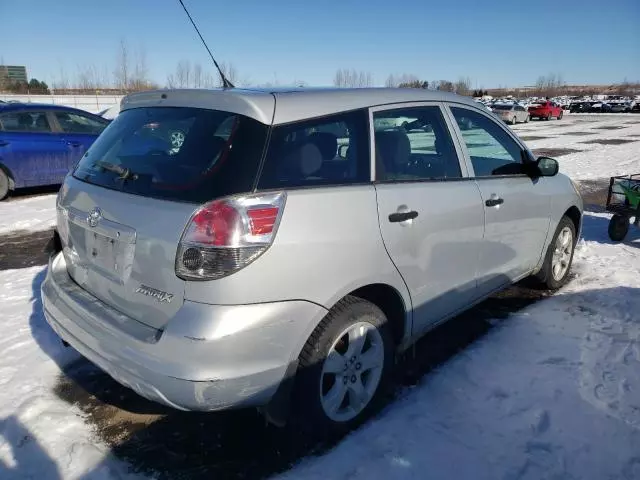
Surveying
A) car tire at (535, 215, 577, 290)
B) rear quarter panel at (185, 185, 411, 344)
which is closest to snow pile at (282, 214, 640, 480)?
car tire at (535, 215, 577, 290)

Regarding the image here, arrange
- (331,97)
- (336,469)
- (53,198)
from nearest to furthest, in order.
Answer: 1. (336,469)
2. (331,97)
3. (53,198)

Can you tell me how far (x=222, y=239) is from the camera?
6.96 feet

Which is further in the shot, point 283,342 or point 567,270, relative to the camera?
point 567,270

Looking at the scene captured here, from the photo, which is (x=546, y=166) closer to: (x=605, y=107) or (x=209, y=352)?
(x=209, y=352)

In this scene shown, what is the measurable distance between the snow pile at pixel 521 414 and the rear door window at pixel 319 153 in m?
1.38

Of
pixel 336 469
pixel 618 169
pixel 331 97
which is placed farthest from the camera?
pixel 618 169

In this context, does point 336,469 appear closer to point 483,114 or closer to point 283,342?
point 283,342

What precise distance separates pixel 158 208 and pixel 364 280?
1.05 m

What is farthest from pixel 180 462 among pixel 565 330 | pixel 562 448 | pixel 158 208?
pixel 565 330

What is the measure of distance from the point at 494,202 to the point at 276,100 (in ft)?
5.81

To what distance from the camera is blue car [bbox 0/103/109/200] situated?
8.43 metres

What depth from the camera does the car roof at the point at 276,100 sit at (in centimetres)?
236

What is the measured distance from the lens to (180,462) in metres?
2.50

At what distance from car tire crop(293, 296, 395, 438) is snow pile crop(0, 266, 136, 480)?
0.99 metres
